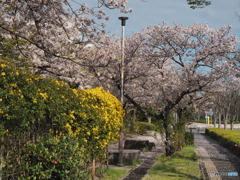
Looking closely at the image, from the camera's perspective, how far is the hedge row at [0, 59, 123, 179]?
496cm

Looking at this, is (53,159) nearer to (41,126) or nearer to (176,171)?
(41,126)

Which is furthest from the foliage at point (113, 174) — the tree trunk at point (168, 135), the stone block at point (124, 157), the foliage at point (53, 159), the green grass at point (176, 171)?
the tree trunk at point (168, 135)

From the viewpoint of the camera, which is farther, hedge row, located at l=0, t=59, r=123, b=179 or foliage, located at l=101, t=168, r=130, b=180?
foliage, located at l=101, t=168, r=130, b=180

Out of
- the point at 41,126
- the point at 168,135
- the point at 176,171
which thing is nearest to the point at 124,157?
the point at 176,171

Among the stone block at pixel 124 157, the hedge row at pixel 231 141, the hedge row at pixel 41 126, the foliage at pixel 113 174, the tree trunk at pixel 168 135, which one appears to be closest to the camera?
the hedge row at pixel 41 126

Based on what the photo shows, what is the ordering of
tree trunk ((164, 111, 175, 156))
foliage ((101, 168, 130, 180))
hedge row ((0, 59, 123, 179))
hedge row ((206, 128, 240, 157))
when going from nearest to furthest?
1. hedge row ((0, 59, 123, 179))
2. foliage ((101, 168, 130, 180))
3. tree trunk ((164, 111, 175, 156))
4. hedge row ((206, 128, 240, 157))

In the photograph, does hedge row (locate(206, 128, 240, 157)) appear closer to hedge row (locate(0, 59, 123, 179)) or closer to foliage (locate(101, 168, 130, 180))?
foliage (locate(101, 168, 130, 180))

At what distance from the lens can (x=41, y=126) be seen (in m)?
6.04

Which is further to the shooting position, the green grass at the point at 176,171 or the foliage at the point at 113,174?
the green grass at the point at 176,171

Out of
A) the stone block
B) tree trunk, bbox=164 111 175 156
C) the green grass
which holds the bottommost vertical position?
the green grass

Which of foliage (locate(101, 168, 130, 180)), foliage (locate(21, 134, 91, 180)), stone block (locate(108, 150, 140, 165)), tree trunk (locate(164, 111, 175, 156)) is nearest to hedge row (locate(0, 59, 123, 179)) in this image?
foliage (locate(21, 134, 91, 180))

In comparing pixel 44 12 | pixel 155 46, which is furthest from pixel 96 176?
pixel 155 46

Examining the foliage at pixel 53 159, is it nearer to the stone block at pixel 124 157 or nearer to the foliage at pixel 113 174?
the foliage at pixel 113 174

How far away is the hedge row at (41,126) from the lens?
4.96 m
